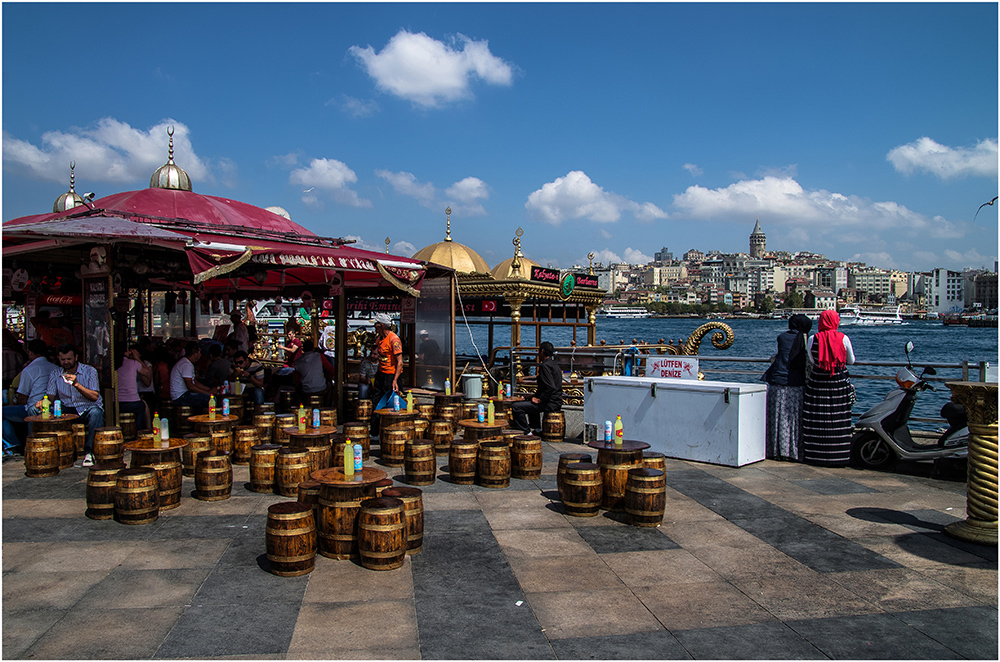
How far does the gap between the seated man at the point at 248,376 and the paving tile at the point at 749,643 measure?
9734mm

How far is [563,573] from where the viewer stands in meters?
5.36

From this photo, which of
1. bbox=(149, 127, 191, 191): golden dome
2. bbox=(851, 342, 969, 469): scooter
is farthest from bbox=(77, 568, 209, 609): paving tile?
bbox=(149, 127, 191, 191): golden dome

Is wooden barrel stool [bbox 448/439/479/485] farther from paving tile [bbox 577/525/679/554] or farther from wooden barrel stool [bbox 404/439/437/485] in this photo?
paving tile [bbox 577/525/679/554]

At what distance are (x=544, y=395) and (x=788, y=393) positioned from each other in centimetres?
390

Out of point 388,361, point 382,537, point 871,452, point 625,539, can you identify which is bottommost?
point 625,539

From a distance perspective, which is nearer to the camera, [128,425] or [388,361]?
[128,425]

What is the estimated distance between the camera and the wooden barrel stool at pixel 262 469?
25.1 ft

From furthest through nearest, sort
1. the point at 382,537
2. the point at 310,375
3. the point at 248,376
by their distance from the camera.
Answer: the point at 248,376
the point at 310,375
the point at 382,537

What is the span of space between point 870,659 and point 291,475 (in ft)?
19.2

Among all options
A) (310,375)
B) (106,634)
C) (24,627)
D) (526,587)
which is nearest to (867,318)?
(310,375)

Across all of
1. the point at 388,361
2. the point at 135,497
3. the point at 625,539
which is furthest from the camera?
the point at 388,361

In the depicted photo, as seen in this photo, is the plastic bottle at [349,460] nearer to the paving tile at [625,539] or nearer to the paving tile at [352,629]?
the paving tile at [352,629]

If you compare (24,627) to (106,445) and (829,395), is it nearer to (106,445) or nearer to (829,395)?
(106,445)

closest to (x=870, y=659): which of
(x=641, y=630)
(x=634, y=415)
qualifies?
(x=641, y=630)
